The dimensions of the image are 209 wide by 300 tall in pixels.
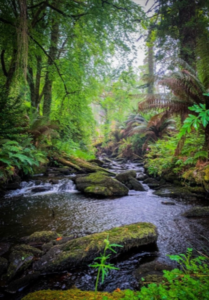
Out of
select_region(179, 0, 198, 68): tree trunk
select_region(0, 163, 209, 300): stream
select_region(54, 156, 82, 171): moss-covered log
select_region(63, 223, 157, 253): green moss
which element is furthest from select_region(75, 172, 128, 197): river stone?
select_region(179, 0, 198, 68): tree trunk

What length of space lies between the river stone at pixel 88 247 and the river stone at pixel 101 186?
2326mm

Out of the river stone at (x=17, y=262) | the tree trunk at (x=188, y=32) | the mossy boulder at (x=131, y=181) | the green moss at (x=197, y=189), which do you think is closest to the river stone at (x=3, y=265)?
the river stone at (x=17, y=262)

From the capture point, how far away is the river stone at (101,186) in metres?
4.64

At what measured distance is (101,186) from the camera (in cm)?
479

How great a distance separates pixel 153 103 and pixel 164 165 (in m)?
2.35

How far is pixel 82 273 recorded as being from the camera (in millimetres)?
1724

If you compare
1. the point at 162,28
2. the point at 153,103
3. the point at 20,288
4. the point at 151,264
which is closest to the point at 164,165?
the point at 153,103

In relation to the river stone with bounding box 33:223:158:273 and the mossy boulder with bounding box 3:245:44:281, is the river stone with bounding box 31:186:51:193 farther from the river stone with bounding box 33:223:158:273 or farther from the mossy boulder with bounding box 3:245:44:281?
the river stone with bounding box 33:223:158:273

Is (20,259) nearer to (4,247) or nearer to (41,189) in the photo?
A: (4,247)

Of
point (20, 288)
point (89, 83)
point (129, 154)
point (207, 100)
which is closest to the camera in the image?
point (20, 288)

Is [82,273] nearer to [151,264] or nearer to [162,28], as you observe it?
[151,264]

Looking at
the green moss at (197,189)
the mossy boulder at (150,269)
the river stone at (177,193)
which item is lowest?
the river stone at (177,193)

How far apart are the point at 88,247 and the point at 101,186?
2860 mm

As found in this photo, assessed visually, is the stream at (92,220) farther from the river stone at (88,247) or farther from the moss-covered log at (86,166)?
the moss-covered log at (86,166)
